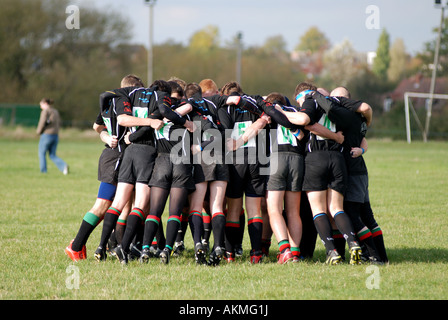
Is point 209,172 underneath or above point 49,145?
above

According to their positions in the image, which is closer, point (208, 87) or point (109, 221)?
point (109, 221)

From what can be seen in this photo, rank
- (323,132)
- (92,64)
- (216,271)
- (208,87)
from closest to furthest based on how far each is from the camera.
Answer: (216,271) < (323,132) < (208,87) < (92,64)

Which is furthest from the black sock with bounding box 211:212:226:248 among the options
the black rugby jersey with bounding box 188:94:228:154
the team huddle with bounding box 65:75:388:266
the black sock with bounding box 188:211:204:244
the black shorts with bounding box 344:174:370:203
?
the black shorts with bounding box 344:174:370:203

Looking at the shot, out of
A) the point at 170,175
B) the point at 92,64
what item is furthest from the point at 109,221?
the point at 92,64

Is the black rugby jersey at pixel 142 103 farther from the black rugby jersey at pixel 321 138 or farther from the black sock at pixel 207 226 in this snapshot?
the black rugby jersey at pixel 321 138

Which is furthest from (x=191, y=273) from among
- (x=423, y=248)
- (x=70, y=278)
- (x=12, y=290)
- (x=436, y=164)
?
(x=436, y=164)

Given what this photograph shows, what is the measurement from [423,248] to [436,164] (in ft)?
40.6

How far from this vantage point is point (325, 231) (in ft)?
20.2

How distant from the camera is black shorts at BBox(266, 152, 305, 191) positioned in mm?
6379

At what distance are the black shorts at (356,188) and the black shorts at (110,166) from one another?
9.13 ft

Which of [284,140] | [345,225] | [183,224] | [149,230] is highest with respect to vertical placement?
[284,140]

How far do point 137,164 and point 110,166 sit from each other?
20.2 inches

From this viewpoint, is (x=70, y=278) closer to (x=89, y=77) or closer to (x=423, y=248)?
(x=423, y=248)

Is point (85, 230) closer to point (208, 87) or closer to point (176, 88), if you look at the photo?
point (176, 88)
